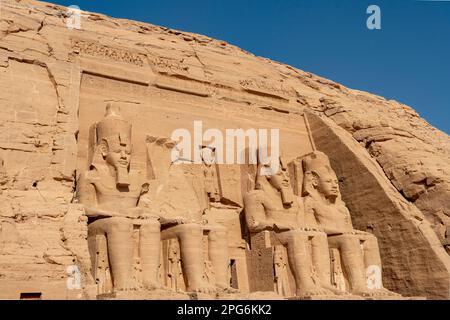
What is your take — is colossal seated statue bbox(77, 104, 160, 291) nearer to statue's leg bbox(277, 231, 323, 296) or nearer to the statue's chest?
the statue's chest

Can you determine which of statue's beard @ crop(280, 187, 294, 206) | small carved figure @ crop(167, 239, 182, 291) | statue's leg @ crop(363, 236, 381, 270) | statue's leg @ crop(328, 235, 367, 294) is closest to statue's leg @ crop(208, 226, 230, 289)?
small carved figure @ crop(167, 239, 182, 291)

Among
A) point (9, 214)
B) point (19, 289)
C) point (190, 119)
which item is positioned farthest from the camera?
point (190, 119)

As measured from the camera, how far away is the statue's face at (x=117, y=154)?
7684 mm

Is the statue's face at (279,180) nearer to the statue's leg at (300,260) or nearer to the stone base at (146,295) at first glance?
the statue's leg at (300,260)

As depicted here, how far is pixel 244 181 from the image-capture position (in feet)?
30.0

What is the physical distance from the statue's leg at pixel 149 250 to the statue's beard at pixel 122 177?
0.78 metres

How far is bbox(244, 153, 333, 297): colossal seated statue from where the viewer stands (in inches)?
312

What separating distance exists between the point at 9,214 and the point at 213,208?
356 cm

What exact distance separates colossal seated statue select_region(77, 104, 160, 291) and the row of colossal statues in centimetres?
1

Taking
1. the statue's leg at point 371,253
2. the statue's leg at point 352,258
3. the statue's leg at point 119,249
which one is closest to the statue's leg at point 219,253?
the statue's leg at point 119,249

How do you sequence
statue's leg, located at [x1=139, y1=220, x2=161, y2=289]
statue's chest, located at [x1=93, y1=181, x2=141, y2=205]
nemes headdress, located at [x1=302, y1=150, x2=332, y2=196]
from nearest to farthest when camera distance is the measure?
statue's leg, located at [x1=139, y1=220, x2=161, y2=289], statue's chest, located at [x1=93, y1=181, x2=141, y2=205], nemes headdress, located at [x1=302, y1=150, x2=332, y2=196]
